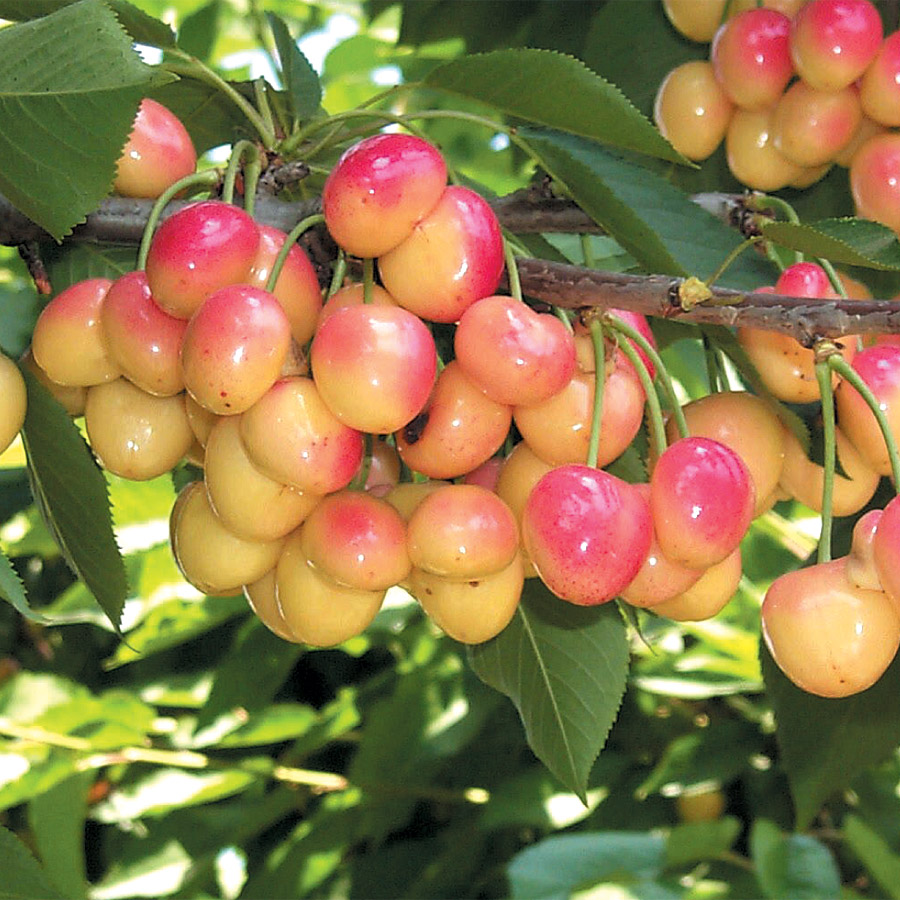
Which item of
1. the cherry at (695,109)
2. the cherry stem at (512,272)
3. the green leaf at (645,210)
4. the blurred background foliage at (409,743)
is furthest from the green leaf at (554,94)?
the blurred background foliage at (409,743)

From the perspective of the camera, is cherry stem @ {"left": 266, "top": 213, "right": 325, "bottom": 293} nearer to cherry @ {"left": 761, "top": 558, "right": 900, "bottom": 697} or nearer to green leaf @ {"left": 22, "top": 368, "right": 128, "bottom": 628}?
green leaf @ {"left": 22, "top": 368, "right": 128, "bottom": 628}

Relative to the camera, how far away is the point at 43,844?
1705mm

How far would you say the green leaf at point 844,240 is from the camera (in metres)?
0.80

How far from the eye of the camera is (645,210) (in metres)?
1.02

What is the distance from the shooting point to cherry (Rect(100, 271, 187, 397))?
819 millimetres

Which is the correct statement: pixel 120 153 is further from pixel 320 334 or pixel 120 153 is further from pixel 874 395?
pixel 874 395

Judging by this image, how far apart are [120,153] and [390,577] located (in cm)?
31

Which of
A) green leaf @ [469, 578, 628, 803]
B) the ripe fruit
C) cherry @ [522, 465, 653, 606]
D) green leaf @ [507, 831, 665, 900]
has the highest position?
cherry @ [522, 465, 653, 606]

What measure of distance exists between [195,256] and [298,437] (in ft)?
0.43

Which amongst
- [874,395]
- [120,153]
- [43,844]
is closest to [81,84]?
[120,153]

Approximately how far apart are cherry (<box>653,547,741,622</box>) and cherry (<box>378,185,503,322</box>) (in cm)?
25

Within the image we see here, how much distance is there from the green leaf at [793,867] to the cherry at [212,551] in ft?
2.87

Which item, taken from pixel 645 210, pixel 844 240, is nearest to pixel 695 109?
pixel 645 210

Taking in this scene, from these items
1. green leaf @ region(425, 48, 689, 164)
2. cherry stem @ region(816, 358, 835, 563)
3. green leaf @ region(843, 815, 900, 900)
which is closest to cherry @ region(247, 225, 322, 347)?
green leaf @ region(425, 48, 689, 164)
